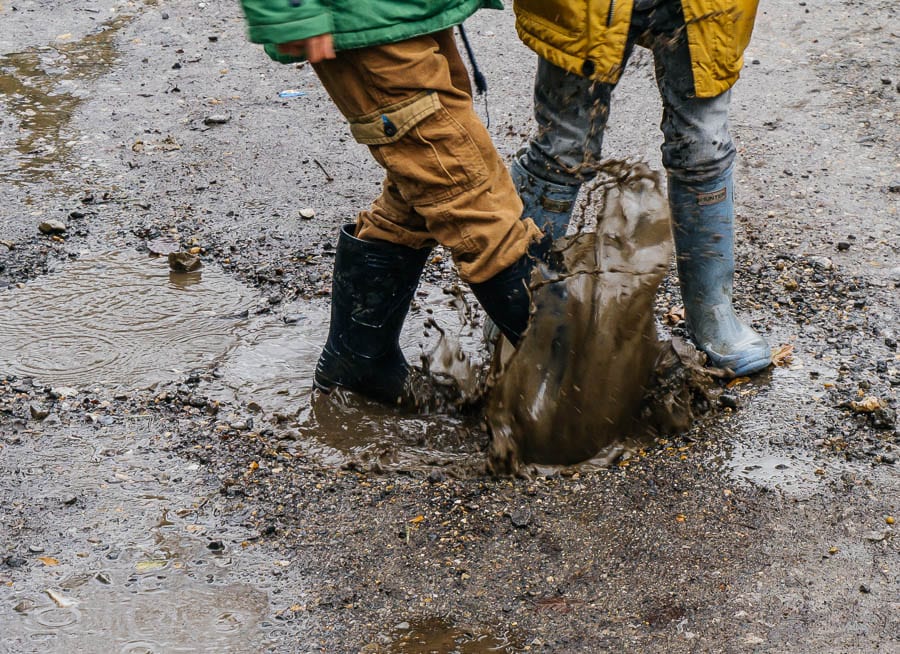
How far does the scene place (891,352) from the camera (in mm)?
3000

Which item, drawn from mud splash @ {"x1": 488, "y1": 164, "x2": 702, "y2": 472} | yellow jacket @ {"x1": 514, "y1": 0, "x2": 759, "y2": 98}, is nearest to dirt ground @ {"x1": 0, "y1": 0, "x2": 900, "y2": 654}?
mud splash @ {"x1": 488, "y1": 164, "x2": 702, "y2": 472}

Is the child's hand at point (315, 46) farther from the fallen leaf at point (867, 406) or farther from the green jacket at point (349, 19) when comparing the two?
the fallen leaf at point (867, 406)

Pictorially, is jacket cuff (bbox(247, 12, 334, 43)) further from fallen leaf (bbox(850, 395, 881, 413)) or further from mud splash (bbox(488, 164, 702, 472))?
fallen leaf (bbox(850, 395, 881, 413))

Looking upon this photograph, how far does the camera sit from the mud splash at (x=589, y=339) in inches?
102

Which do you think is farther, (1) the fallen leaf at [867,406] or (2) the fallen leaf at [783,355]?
(2) the fallen leaf at [783,355]

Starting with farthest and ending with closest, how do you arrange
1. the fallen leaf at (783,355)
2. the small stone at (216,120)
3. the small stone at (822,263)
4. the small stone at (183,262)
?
the small stone at (216,120) → the small stone at (183,262) → the small stone at (822,263) → the fallen leaf at (783,355)

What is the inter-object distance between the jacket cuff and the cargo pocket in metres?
0.26

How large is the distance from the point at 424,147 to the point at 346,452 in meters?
0.93

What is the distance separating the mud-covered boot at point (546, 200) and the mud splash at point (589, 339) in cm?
16

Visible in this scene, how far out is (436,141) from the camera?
7.35ft

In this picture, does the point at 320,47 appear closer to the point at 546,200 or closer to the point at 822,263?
the point at 546,200

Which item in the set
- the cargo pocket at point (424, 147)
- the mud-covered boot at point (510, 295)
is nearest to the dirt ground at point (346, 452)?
the mud-covered boot at point (510, 295)

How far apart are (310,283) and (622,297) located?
135 centimetres

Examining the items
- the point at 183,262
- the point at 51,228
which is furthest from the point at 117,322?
the point at 51,228
